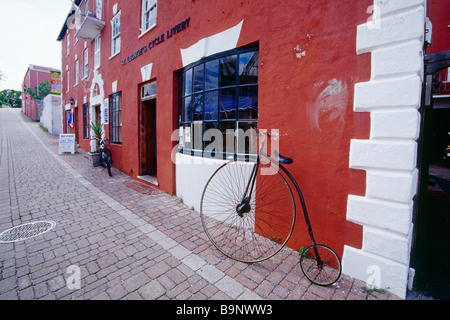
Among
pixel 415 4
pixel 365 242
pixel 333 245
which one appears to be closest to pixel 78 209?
pixel 333 245

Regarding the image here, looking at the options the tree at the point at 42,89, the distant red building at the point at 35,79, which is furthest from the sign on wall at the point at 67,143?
the distant red building at the point at 35,79

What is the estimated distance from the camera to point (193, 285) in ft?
7.84

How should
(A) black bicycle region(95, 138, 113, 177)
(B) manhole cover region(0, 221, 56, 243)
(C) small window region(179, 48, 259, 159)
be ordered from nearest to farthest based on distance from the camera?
(B) manhole cover region(0, 221, 56, 243) < (C) small window region(179, 48, 259, 159) < (A) black bicycle region(95, 138, 113, 177)

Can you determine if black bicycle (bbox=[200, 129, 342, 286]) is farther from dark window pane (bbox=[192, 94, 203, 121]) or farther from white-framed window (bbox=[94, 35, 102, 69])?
white-framed window (bbox=[94, 35, 102, 69])

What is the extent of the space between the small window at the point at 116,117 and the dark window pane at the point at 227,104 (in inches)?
225

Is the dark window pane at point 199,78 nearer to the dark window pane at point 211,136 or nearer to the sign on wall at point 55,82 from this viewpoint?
the dark window pane at point 211,136

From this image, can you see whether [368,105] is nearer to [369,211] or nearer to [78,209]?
[369,211]

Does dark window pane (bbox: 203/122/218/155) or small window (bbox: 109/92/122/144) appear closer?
dark window pane (bbox: 203/122/218/155)

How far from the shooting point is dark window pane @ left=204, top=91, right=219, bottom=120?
13.7 feet

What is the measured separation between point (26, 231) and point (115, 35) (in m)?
7.78

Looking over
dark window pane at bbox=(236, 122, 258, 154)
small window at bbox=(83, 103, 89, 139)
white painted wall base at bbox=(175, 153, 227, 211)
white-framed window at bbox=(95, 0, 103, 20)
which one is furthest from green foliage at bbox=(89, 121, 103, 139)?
dark window pane at bbox=(236, 122, 258, 154)

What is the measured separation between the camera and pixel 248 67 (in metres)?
3.66

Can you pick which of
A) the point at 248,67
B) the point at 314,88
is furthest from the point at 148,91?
the point at 314,88

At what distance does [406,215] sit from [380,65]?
4.99 ft
